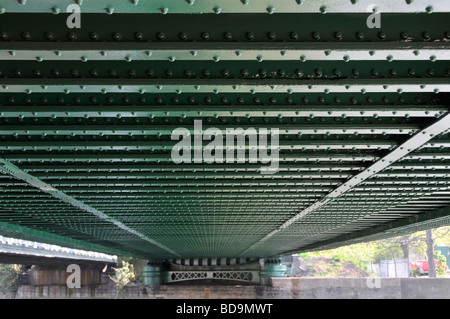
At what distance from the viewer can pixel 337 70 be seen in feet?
20.1

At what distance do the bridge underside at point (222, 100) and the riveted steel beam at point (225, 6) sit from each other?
0.04 ft

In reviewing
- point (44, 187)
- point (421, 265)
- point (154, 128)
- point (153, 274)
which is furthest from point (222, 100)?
point (421, 265)

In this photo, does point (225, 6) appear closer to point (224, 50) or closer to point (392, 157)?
point (224, 50)

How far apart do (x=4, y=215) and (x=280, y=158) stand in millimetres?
10253

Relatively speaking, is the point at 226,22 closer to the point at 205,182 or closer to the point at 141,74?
the point at 141,74

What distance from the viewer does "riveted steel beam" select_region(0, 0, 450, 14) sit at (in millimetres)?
4516

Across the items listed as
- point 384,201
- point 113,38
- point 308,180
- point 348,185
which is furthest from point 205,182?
point 113,38

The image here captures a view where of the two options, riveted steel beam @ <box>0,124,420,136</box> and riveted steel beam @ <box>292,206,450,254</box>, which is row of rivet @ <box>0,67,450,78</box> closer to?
riveted steel beam @ <box>0,124,420,136</box>

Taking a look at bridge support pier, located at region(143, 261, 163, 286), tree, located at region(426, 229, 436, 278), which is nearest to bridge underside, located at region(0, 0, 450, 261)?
bridge support pier, located at region(143, 261, 163, 286)

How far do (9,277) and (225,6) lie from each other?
86109 mm

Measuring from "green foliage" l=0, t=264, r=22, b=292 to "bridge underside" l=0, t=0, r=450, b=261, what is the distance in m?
70.0

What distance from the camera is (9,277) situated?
82.2 m

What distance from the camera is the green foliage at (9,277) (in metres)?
78.5

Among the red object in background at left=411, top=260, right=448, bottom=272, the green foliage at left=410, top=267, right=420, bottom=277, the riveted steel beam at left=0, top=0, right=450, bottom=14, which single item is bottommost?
the green foliage at left=410, top=267, right=420, bottom=277
